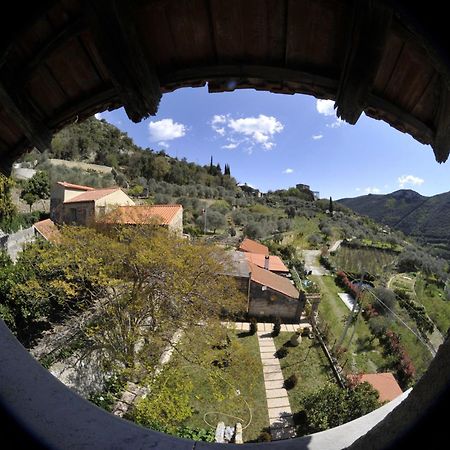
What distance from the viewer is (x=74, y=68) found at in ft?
4.91

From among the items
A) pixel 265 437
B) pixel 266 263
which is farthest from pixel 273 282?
pixel 265 437

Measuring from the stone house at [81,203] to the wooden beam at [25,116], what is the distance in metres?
19.4

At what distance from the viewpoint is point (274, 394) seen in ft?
42.9

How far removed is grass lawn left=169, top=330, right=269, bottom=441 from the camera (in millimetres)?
11406

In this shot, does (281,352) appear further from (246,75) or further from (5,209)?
(5,209)

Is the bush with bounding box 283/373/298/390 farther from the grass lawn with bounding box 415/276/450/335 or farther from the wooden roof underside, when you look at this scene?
the wooden roof underside

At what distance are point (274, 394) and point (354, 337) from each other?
7.58 meters

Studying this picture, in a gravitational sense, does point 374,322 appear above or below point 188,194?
below

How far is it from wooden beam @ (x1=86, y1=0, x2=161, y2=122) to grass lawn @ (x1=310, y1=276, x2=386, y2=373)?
1679 centimetres

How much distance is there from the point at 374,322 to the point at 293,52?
67.6 ft

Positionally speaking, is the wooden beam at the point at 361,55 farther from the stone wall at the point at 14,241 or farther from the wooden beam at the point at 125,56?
the stone wall at the point at 14,241

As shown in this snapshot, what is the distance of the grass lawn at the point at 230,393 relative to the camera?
11406 millimetres

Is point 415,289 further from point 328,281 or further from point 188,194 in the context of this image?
point 188,194

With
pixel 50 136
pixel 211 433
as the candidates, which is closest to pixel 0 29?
pixel 50 136
